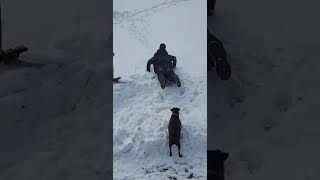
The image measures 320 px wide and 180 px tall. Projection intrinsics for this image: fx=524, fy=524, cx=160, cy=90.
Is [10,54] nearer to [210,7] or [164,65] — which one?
[164,65]

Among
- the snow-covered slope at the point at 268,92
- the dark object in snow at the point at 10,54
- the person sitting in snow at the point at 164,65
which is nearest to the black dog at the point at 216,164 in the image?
the snow-covered slope at the point at 268,92

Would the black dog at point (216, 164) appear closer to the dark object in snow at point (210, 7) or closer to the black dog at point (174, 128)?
the black dog at point (174, 128)

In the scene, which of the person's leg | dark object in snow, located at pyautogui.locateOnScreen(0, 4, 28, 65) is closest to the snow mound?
the person's leg

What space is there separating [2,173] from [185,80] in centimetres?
187

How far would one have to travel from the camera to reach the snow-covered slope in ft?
13.9

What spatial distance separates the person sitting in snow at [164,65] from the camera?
16.4 feet

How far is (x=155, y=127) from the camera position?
4734 millimetres

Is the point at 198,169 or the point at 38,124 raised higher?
the point at 38,124

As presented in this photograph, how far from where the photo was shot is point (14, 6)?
4.98 meters

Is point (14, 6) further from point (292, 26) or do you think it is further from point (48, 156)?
point (292, 26)

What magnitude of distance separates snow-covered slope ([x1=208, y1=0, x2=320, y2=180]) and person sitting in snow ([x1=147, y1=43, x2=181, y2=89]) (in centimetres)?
44

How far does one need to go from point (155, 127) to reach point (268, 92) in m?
1.05

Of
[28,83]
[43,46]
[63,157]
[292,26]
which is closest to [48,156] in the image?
[63,157]

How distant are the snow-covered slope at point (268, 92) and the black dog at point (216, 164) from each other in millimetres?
57
